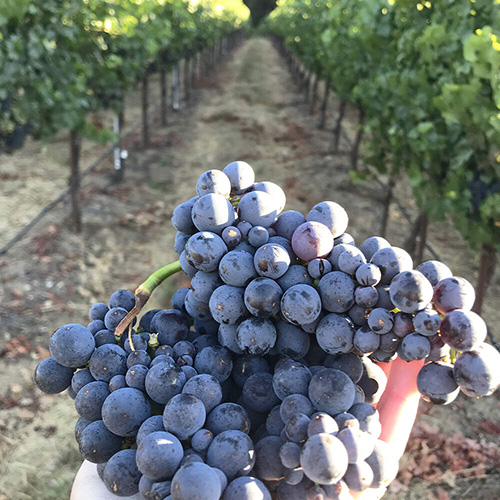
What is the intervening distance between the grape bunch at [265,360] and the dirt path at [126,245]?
2.56m

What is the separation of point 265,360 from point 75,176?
18.6 feet

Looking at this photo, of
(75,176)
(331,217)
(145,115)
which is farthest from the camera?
(145,115)

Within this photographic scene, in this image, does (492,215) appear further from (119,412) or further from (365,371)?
(119,412)

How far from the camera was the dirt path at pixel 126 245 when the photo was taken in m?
3.57

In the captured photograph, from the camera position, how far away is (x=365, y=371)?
4.35 feet

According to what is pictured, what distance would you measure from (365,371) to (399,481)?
2.51m

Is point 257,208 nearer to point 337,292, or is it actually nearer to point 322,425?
point 337,292

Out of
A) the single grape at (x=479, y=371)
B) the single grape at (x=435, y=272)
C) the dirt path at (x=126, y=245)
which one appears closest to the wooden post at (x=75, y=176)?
the dirt path at (x=126, y=245)

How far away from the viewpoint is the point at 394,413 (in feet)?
4.94

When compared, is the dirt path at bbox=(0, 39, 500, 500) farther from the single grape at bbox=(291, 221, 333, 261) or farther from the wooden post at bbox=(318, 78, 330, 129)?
the single grape at bbox=(291, 221, 333, 261)

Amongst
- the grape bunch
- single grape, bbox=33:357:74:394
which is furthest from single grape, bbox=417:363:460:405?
single grape, bbox=33:357:74:394

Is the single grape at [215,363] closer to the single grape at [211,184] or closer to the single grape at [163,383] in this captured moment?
the single grape at [163,383]

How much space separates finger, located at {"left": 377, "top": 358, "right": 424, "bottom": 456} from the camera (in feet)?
4.92

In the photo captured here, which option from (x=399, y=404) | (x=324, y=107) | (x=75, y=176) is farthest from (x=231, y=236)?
(x=324, y=107)
